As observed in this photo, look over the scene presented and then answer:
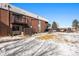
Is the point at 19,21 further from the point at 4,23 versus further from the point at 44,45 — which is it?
the point at 44,45

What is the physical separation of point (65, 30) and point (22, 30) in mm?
1163

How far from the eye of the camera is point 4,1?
5.20 m

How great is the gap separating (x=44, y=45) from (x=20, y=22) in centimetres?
100

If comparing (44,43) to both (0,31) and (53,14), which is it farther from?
(0,31)

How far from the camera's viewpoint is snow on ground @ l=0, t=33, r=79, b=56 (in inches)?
199

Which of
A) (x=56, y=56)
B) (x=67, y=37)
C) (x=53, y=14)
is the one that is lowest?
(x=56, y=56)

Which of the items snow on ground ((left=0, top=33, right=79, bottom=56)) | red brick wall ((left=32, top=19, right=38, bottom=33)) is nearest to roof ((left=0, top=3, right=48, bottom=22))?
red brick wall ((left=32, top=19, right=38, bottom=33))

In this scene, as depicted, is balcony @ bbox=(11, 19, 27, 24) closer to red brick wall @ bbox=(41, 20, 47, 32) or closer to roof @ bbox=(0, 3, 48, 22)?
roof @ bbox=(0, 3, 48, 22)

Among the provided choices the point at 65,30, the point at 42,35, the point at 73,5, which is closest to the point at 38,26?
the point at 42,35

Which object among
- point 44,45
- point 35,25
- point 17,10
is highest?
point 17,10

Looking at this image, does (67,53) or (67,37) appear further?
(67,37)

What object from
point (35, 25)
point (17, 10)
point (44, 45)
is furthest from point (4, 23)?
point (44, 45)

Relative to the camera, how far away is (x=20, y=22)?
571 cm

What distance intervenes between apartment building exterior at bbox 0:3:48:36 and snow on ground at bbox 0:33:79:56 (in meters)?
0.23
